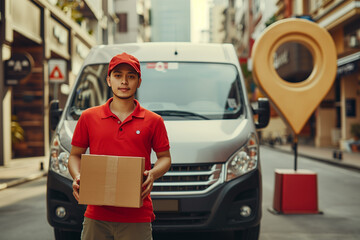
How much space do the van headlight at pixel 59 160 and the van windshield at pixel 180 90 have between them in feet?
1.73

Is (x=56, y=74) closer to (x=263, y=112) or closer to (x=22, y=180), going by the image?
(x=22, y=180)

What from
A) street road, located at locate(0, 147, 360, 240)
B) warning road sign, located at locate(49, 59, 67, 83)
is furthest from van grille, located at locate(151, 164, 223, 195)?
warning road sign, located at locate(49, 59, 67, 83)

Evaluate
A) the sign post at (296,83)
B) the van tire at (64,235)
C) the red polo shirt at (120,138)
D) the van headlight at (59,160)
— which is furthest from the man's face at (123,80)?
the sign post at (296,83)

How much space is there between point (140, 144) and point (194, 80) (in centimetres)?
270

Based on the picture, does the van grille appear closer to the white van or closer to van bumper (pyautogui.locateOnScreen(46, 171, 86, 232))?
the white van

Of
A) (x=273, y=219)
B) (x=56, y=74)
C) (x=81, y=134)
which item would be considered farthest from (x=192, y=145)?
(x=56, y=74)

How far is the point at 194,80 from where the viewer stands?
5.29 m

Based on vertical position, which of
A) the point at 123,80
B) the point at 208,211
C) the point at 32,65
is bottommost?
the point at 208,211

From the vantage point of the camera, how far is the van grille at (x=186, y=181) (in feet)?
13.8

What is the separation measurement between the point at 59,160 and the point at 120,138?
1.88m

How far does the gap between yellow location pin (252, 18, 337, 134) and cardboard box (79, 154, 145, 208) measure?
16.7ft

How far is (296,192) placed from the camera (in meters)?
6.66

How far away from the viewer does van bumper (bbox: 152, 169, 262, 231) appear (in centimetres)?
418

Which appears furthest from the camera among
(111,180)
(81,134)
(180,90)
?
(180,90)
